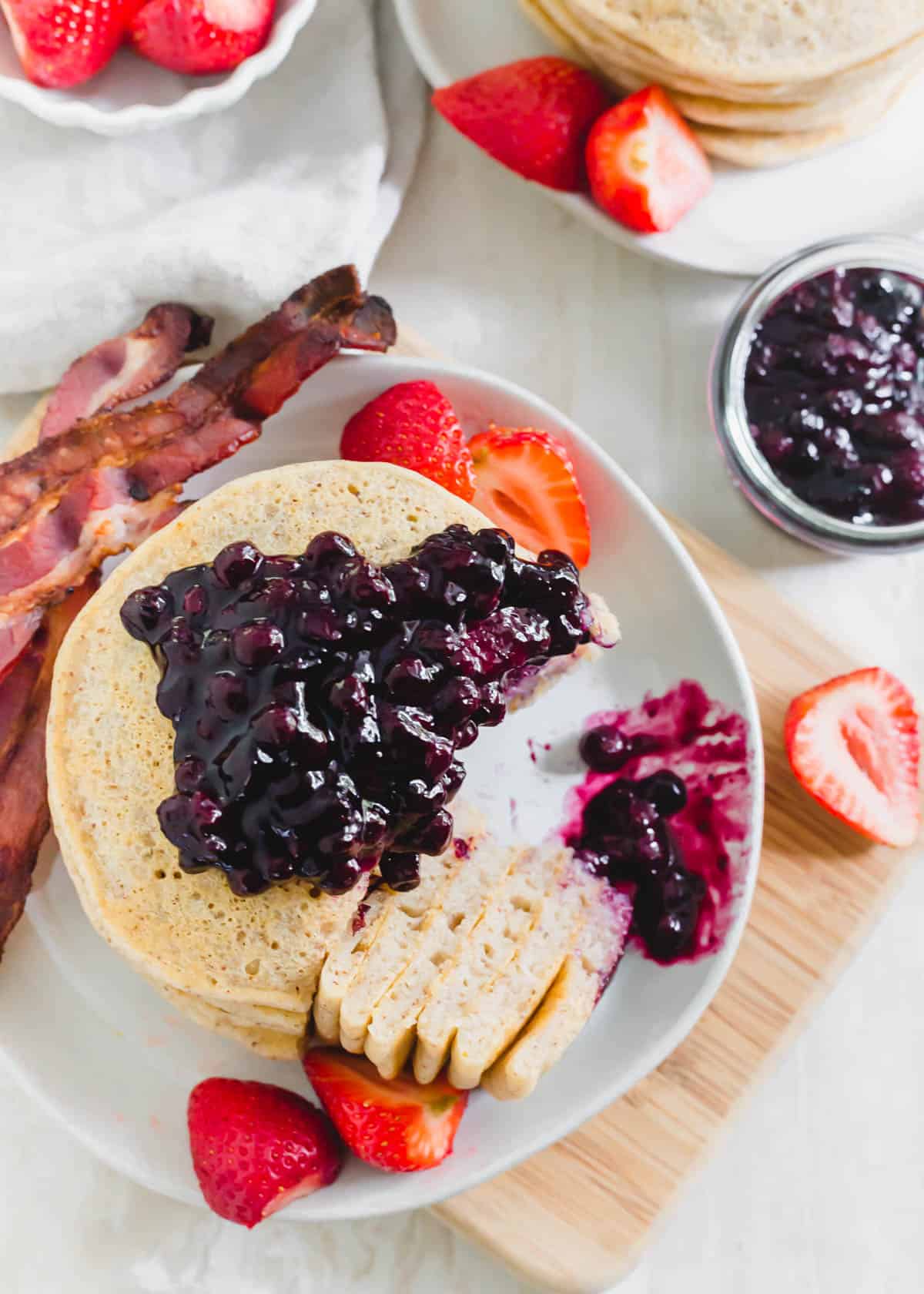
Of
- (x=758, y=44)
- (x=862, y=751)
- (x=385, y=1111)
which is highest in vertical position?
(x=758, y=44)

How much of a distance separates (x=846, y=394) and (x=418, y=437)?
3.13 feet

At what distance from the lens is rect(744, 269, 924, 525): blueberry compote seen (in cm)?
254

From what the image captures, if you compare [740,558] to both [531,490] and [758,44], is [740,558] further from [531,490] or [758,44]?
[758,44]

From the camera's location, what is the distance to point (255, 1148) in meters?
2.27

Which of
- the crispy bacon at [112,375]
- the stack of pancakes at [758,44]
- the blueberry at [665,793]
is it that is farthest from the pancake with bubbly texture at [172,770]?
the stack of pancakes at [758,44]

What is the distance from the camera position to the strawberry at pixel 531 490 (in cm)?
246

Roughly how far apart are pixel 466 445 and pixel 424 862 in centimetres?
92

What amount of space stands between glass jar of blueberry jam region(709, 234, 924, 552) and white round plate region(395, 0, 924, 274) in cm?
12

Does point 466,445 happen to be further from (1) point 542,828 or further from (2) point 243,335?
(1) point 542,828

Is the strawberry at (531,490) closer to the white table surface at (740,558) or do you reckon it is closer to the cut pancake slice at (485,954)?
the white table surface at (740,558)

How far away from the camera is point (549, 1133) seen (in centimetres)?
233

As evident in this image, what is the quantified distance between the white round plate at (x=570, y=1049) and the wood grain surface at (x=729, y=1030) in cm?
19

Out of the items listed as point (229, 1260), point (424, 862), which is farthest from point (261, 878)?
point (229, 1260)

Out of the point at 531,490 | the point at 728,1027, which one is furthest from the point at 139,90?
the point at 728,1027
